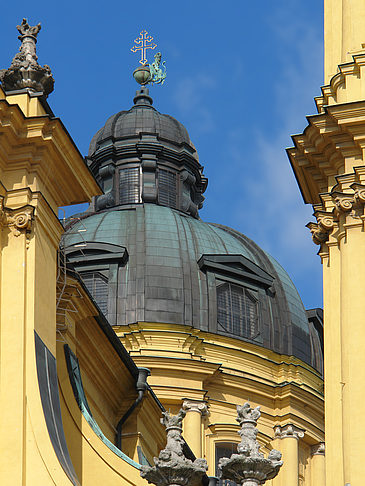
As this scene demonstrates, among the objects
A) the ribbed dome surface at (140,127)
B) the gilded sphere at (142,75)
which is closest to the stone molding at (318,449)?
the ribbed dome surface at (140,127)

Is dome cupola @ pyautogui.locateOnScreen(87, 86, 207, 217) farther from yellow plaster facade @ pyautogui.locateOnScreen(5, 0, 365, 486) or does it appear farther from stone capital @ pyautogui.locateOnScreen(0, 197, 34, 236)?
stone capital @ pyautogui.locateOnScreen(0, 197, 34, 236)

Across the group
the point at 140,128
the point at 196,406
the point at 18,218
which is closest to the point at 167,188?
the point at 140,128

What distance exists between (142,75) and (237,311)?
31.0ft

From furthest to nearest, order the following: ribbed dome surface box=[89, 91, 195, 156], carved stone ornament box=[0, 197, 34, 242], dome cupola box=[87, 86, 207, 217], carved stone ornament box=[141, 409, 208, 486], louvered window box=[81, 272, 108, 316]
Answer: ribbed dome surface box=[89, 91, 195, 156], dome cupola box=[87, 86, 207, 217], louvered window box=[81, 272, 108, 316], carved stone ornament box=[0, 197, 34, 242], carved stone ornament box=[141, 409, 208, 486]

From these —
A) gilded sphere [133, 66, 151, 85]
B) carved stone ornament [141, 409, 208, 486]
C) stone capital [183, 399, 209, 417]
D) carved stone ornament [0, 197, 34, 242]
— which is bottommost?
carved stone ornament [141, 409, 208, 486]

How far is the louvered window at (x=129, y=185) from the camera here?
4472cm

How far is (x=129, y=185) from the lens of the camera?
147 feet

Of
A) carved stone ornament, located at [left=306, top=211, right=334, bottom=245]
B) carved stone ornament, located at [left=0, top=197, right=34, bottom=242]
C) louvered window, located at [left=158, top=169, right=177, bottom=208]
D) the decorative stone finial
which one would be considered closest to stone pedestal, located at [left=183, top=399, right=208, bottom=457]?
louvered window, located at [left=158, top=169, right=177, bottom=208]

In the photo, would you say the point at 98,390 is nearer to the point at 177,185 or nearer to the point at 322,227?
the point at 322,227

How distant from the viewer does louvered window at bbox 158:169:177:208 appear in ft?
147

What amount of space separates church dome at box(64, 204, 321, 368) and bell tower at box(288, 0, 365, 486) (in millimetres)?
15576

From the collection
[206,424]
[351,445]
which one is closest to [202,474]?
[351,445]

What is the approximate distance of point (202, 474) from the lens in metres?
→ 21.8

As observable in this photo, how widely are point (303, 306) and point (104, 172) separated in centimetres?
630
